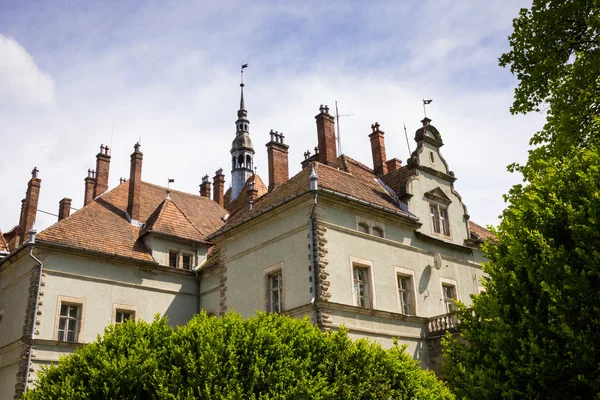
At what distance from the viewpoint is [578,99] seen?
15.1 metres

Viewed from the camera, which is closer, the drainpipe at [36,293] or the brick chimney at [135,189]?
the drainpipe at [36,293]

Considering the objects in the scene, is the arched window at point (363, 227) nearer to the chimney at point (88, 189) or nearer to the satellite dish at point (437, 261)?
the satellite dish at point (437, 261)

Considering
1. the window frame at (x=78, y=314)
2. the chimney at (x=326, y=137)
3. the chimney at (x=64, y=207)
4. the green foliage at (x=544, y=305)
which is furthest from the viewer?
the chimney at (x=64, y=207)

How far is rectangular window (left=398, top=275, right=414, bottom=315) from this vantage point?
24578mm

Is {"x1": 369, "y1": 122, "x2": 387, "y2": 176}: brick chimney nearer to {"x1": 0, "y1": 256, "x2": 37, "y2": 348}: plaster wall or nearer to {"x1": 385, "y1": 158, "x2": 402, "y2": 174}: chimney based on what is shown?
{"x1": 385, "y1": 158, "x2": 402, "y2": 174}: chimney

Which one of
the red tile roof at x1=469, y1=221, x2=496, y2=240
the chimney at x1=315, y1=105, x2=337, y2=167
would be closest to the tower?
the red tile roof at x1=469, y1=221, x2=496, y2=240

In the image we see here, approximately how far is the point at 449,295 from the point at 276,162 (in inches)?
409

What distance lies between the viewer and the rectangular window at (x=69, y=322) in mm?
25344

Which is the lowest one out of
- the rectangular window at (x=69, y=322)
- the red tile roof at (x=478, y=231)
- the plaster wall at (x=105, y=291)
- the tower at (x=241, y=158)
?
the rectangular window at (x=69, y=322)

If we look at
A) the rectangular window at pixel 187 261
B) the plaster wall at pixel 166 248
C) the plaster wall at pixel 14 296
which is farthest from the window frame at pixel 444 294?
the plaster wall at pixel 14 296

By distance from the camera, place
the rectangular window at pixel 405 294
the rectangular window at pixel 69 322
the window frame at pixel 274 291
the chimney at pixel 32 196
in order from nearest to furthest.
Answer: the window frame at pixel 274 291
the rectangular window at pixel 405 294
the rectangular window at pixel 69 322
the chimney at pixel 32 196

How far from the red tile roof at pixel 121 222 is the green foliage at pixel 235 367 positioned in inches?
465

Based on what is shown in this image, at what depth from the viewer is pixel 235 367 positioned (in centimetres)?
1342

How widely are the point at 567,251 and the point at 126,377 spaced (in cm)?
1064
